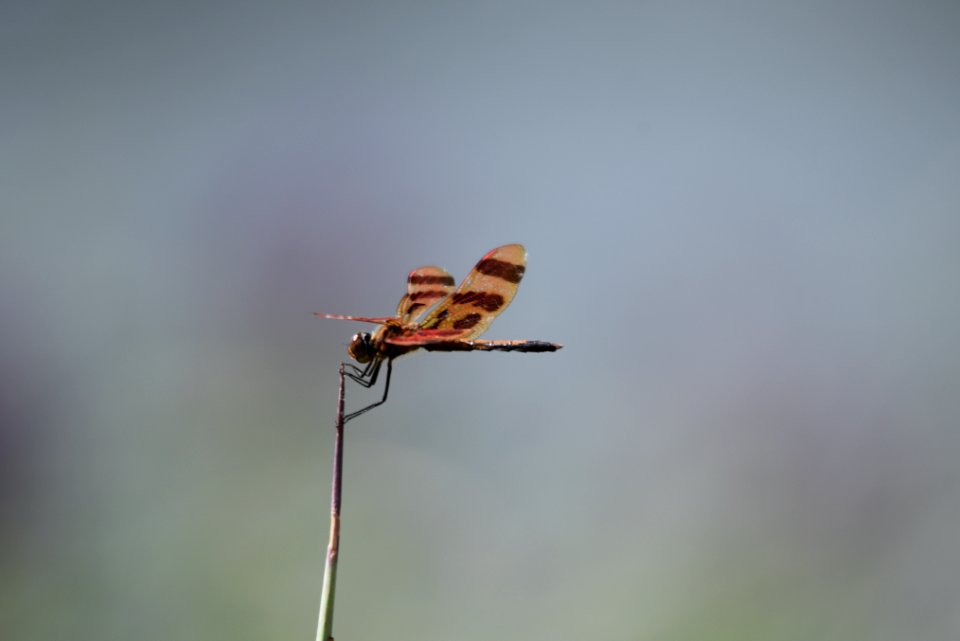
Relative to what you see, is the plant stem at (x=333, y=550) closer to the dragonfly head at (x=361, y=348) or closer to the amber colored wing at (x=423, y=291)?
the dragonfly head at (x=361, y=348)

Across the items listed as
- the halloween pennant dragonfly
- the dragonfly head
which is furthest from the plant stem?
the halloween pennant dragonfly

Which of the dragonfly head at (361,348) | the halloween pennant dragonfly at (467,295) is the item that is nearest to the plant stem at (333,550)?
the dragonfly head at (361,348)

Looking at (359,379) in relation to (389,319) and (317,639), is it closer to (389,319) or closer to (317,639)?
(389,319)

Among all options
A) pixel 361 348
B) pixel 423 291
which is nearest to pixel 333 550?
pixel 361 348

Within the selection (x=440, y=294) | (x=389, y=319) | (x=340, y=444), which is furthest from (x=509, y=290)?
(x=340, y=444)

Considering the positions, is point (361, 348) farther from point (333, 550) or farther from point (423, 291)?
point (333, 550)

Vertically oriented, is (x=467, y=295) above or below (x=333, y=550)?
above
